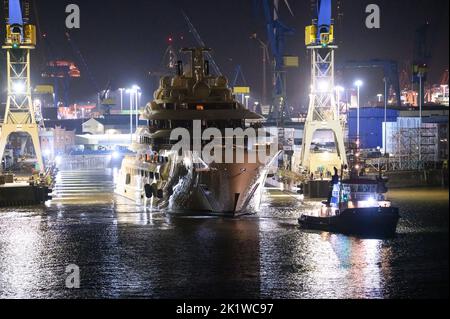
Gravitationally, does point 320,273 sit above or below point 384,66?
below

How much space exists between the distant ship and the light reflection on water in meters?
1.32

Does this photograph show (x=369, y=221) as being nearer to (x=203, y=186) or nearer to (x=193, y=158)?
(x=203, y=186)

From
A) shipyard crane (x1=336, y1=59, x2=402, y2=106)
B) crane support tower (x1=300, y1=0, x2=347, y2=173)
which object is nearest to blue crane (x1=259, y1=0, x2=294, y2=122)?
shipyard crane (x1=336, y1=59, x2=402, y2=106)

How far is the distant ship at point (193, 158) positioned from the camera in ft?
166

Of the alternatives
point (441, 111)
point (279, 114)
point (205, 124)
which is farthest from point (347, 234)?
point (279, 114)

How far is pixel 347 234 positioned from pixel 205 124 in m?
13.7

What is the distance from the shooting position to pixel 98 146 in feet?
427

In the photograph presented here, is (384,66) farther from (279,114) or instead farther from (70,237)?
(70,237)

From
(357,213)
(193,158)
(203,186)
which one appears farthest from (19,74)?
(357,213)

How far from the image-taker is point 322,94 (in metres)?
72.5

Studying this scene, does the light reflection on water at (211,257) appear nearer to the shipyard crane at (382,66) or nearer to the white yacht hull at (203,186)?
the white yacht hull at (203,186)

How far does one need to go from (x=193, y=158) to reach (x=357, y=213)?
11.0 metres

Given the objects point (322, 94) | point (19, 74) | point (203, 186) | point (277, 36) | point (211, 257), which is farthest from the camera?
point (277, 36)

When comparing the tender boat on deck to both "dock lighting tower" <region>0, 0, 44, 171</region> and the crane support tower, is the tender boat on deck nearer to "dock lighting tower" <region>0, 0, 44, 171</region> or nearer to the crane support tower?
the crane support tower
